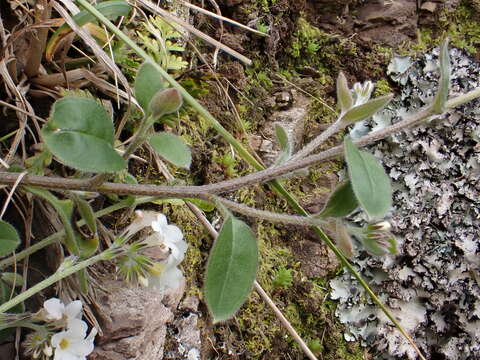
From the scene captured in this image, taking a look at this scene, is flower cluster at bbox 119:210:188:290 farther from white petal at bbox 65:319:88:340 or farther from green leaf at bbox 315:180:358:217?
green leaf at bbox 315:180:358:217

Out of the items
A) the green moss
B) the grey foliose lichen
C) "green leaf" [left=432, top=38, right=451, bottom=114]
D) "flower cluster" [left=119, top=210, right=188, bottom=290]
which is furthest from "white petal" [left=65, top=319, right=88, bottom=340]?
the green moss

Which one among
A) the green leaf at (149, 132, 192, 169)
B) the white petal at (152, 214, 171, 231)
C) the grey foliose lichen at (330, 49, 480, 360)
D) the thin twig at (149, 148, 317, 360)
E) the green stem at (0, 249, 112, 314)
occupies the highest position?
the green leaf at (149, 132, 192, 169)

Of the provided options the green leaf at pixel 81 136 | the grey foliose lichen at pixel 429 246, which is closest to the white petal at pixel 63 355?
the green leaf at pixel 81 136

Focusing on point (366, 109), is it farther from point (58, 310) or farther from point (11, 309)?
point (11, 309)

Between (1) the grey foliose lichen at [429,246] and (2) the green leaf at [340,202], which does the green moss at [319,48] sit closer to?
(1) the grey foliose lichen at [429,246]

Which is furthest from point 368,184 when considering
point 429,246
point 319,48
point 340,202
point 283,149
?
point 319,48
